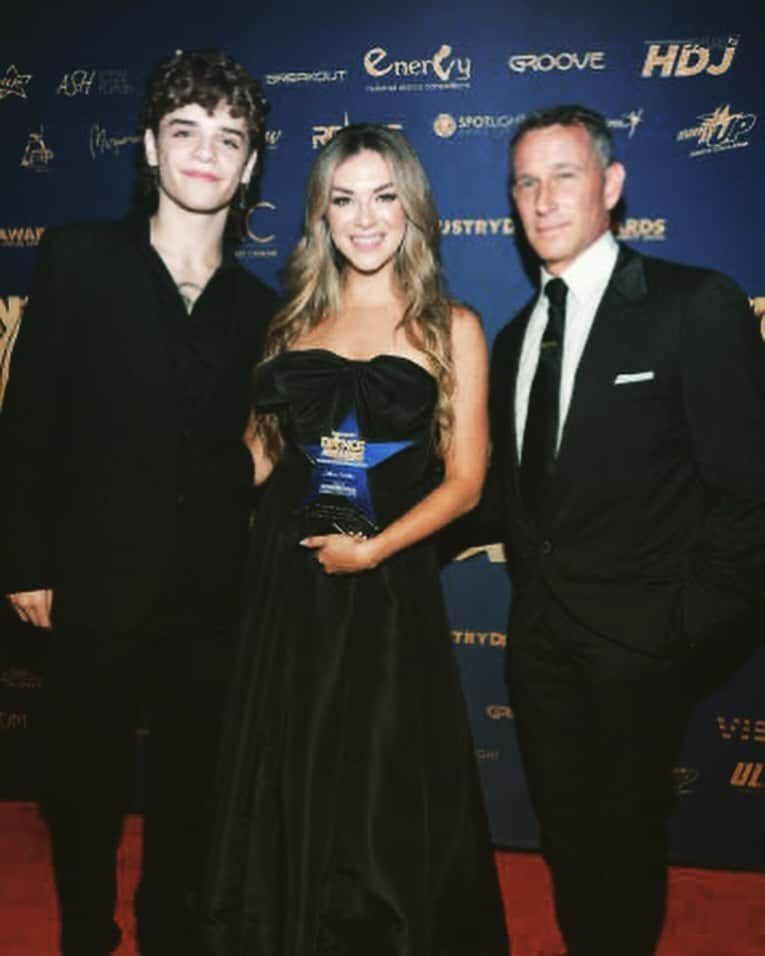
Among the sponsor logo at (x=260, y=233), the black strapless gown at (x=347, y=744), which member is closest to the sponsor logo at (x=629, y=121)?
the sponsor logo at (x=260, y=233)

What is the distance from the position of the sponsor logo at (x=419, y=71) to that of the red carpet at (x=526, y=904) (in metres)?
2.47

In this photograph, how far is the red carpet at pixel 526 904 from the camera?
2.38 m

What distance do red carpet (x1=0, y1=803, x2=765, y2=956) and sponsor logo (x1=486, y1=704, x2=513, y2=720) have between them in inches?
17.6

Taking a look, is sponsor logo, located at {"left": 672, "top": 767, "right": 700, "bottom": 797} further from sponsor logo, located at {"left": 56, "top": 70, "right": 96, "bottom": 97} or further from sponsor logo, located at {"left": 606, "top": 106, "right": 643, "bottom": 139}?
sponsor logo, located at {"left": 56, "top": 70, "right": 96, "bottom": 97}

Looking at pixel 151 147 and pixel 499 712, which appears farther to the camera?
pixel 499 712

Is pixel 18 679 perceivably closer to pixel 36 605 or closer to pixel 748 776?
pixel 36 605

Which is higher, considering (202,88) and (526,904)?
(202,88)

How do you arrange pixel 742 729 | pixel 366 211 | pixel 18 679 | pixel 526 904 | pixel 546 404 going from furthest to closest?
pixel 18 679 < pixel 742 729 < pixel 526 904 < pixel 366 211 < pixel 546 404

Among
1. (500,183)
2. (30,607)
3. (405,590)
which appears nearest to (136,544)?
(30,607)

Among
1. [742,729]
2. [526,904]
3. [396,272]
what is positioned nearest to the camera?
[396,272]

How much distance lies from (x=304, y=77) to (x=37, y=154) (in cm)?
94

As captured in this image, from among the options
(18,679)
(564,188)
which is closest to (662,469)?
(564,188)

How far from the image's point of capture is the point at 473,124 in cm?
278

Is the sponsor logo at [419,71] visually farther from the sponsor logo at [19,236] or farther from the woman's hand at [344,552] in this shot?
the woman's hand at [344,552]
